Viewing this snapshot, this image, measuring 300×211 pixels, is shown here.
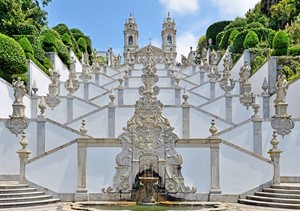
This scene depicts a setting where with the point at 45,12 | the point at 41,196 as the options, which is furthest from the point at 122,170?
the point at 45,12

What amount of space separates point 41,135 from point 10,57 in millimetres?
6813

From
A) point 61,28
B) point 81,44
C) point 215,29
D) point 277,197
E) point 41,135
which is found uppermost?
point 215,29

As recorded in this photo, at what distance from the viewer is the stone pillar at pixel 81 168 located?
676 inches

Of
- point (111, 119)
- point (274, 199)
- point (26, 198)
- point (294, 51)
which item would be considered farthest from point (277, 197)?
point (294, 51)

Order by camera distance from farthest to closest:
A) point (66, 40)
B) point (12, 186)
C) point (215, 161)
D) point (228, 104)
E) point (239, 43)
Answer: point (66, 40) < point (239, 43) < point (228, 104) < point (215, 161) < point (12, 186)

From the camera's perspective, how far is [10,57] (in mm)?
27000

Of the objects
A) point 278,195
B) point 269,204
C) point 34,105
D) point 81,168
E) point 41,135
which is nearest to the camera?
point 269,204

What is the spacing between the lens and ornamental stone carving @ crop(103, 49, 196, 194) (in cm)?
1723

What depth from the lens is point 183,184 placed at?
17.2m

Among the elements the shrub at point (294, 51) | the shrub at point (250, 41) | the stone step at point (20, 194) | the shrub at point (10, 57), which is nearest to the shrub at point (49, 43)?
the shrub at point (10, 57)

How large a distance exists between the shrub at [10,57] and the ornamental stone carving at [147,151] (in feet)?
39.5

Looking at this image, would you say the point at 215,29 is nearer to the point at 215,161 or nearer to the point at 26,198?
the point at 215,161

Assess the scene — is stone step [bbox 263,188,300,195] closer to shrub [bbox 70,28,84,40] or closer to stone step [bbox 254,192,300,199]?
stone step [bbox 254,192,300,199]

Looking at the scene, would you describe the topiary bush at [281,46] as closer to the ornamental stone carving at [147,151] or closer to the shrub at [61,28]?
the ornamental stone carving at [147,151]
